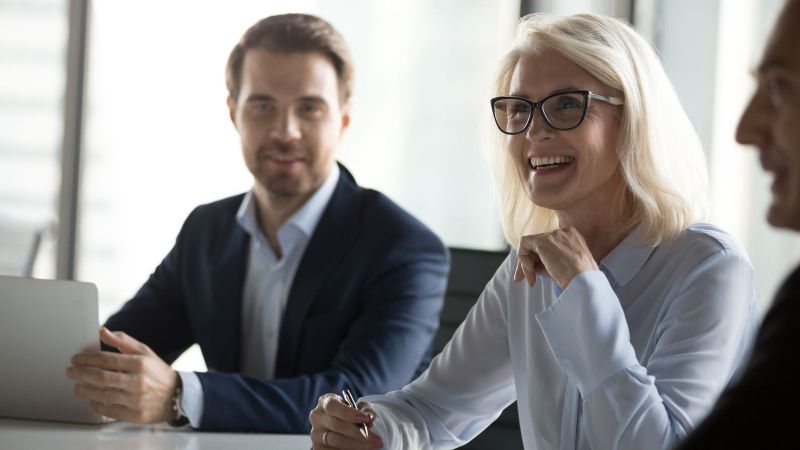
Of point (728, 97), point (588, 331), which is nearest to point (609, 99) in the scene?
point (588, 331)

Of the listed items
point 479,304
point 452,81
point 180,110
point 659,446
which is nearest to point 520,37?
point 479,304

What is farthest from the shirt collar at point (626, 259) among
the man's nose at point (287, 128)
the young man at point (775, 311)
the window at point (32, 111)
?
the window at point (32, 111)

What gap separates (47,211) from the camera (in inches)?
196

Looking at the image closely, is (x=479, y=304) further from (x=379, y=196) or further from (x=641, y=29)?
(x=641, y=29)

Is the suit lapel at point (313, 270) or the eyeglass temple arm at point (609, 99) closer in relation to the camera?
the eyeglass temple arm at point (609, 99)

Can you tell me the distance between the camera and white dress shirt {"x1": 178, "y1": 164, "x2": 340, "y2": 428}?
8.79ft

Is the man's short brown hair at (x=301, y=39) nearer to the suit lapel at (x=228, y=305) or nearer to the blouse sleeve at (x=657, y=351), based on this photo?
the suit lapel at (x=228, y=305)

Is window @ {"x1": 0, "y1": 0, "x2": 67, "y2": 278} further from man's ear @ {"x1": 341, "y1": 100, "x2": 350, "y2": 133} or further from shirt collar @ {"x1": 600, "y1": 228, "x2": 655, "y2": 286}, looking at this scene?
shirt collar @ {"x1": 600, "y1": 228, "x2": 655, "y2": 286}

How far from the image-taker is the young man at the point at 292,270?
97.5 inches

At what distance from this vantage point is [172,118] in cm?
486

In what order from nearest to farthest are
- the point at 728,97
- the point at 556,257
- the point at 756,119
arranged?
1. the point at 756,119
2. the point at 556,257
3. the point at 728,97

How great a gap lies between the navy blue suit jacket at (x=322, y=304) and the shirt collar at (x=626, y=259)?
749 millimetres

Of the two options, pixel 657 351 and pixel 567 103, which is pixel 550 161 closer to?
pixel 567 103

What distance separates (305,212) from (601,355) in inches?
49.4
